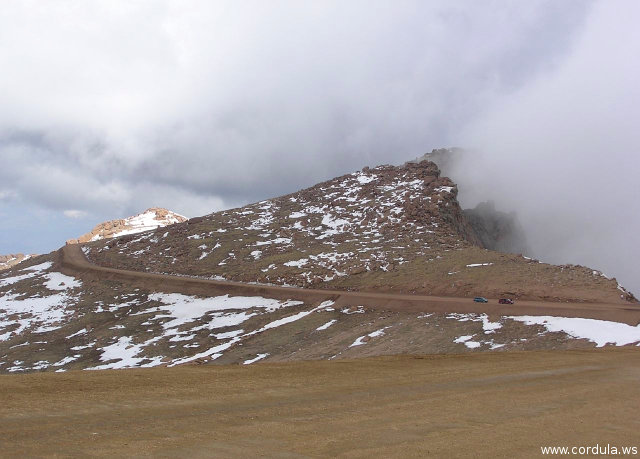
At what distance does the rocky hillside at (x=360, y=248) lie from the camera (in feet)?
139

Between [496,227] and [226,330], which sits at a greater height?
[496,227]

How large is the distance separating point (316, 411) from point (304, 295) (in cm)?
3815

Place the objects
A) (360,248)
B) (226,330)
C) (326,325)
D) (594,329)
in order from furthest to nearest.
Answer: (360,248), (226,330), (326,325), (594,329)

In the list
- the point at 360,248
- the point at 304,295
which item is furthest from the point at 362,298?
the point at 360,248

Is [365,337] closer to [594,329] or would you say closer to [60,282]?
[594,329]

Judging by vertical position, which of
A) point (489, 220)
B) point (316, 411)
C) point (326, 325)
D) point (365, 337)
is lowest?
point (316, 411)

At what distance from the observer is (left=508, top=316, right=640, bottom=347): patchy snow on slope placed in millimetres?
24656

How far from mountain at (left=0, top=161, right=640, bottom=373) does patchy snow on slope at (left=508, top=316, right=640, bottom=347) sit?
136 mm

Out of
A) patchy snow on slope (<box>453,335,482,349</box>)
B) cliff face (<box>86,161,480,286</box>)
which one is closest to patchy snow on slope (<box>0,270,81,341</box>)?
cliff face (<box>86,161,480,286</box>)

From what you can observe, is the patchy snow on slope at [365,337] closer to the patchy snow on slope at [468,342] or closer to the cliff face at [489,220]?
the patchy snow on slope at [468,342]

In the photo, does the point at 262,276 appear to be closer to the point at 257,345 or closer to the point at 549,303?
the point at 257,345

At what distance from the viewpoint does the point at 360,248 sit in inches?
2518

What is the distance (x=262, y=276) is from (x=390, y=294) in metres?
21.1

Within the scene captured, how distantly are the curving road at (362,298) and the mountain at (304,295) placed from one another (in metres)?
0.19
